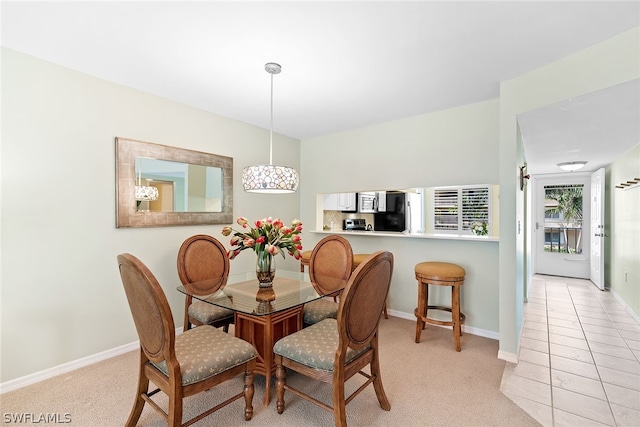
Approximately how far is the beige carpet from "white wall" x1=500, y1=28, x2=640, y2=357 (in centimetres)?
61

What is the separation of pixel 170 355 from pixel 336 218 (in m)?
3.47

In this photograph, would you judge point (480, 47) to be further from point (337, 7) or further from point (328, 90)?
point (328, 90)

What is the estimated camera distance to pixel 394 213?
4027mm

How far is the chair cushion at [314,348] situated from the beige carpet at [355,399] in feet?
1.43

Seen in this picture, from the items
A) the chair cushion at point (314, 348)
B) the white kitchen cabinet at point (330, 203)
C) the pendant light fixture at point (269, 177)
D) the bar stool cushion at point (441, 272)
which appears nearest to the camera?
the chair cushion at point (314, 348)

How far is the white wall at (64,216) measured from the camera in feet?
7.06

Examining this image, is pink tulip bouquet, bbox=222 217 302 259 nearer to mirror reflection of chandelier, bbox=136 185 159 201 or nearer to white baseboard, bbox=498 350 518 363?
mirror reflection of chandelier, bbox=136 185 159 201

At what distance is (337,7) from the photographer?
1674 mm

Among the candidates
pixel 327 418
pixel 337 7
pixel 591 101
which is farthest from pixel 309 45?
pixel 327 418

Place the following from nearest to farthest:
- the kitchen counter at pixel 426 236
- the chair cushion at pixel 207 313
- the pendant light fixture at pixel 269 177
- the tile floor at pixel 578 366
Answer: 1. the tile floor at pixel 578 366
2. the pendant light fixture at pixel 269 177
3. the chair cushion at pixel 207 313
4. the kitchen counter at pixel 426 236

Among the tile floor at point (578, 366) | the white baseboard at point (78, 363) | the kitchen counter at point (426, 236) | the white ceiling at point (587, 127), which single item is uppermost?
the white ceiling at point (587, 127)

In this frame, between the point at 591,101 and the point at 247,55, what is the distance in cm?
257

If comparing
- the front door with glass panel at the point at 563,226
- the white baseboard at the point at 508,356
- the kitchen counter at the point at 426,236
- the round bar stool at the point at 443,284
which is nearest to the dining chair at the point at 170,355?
the round bar stool at the point at 443,284

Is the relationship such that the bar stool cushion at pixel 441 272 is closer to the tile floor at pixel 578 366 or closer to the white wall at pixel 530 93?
the white wall at pixel 530 93
